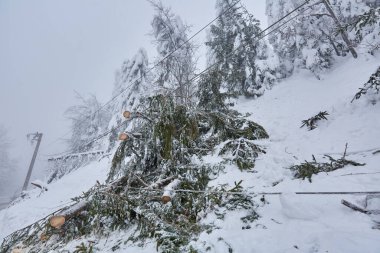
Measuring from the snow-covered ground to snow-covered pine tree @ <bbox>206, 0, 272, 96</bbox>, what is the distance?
4.79 meters

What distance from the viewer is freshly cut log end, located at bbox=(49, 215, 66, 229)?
13.3ft

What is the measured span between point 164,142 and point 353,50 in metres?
12.9

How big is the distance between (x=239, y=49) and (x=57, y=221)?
13872mm

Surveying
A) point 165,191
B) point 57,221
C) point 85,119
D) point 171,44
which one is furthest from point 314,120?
point 85,119

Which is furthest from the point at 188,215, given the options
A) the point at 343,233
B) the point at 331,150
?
the point at 331,150

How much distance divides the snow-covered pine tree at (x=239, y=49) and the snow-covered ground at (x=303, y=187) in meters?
4.79

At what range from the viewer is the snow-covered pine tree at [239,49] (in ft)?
49.6

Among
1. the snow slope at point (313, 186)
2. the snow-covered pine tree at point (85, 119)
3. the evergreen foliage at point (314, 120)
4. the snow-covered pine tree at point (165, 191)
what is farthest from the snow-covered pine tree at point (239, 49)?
the snow-covered pine tree at point (85, 119)

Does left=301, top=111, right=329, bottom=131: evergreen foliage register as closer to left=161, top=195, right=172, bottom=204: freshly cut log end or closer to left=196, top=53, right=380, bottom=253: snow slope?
left=196, top=53, right=380, bottom=253: snow slope

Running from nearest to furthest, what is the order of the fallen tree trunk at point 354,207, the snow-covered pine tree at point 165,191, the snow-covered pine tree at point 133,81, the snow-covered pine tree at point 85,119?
the fallen tree trunk at point 354,207 → the snow-covered pine tree at point 165,191 → the snow-covered pine tree at point 133,81 → the snow-covered pine tree at point 85,119

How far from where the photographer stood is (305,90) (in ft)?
40.8

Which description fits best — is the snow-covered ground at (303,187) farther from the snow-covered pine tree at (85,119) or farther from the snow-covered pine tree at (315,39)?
the snow-covered pine tree at (85,119)

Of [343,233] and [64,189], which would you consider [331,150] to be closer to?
[343,233]

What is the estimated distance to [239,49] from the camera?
1529 centimetres
